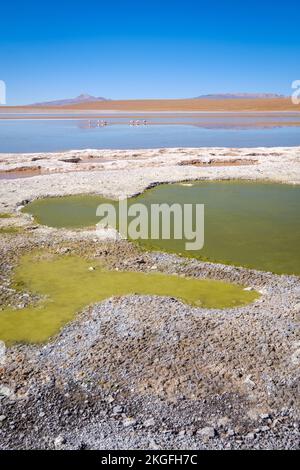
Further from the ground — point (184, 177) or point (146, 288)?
point (184, 177)

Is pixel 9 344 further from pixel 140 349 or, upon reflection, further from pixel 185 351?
pixel 185 351

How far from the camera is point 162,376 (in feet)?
26.7

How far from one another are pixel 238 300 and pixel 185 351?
3.02m

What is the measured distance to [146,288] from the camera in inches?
476

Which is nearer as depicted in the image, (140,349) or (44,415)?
(44,415)

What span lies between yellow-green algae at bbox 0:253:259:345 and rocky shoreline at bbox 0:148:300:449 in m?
0.42

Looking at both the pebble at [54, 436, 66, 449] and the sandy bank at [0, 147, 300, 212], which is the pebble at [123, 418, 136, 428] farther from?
the sandy bank at [0, 147, 300, 212]

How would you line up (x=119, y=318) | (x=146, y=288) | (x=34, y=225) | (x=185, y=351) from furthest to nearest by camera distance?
(x=34, y=225) → (x=146, y=288) → (x=119, y=318) → (x=185, y=351)

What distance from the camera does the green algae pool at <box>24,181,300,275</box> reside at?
47.3 feet

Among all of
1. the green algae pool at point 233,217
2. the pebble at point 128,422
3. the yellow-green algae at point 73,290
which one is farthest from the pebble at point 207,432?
the green algae pool at point 233,217

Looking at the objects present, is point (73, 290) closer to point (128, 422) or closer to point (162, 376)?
point (162, 376)
